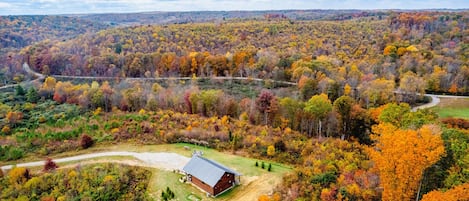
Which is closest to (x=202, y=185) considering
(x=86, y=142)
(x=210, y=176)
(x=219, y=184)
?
(x=210, y=176)

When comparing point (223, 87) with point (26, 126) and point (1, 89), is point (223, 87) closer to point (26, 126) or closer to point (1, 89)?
point (26, 126)

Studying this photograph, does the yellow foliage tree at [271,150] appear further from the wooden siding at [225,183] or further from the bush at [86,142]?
the bush at [86,142]

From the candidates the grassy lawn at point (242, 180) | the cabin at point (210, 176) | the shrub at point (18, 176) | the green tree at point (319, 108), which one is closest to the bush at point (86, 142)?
the shrub at point (18, 176)

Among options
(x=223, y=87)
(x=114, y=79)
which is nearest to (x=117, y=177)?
(x=223, y=87)

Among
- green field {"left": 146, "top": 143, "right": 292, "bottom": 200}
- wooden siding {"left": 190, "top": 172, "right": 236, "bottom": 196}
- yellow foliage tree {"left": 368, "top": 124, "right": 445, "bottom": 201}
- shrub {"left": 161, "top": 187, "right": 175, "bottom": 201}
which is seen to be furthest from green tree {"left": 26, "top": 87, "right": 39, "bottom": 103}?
yellow foliage tree {"left": 368, "top": 124, "right": 445, "bottom": 201}

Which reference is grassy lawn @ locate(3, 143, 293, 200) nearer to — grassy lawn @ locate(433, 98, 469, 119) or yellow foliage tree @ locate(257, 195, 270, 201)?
yellow foliage tree @ locate(257, 195, 270, 201)
